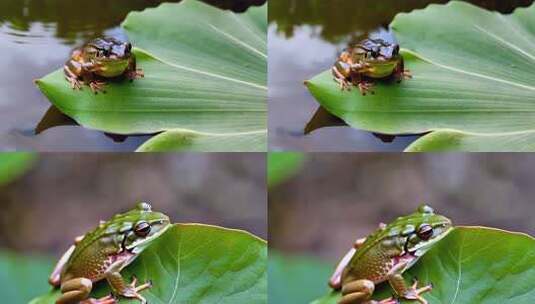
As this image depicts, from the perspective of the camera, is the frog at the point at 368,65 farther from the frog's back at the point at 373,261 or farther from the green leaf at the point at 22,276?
the green leaf at the point at 22,276

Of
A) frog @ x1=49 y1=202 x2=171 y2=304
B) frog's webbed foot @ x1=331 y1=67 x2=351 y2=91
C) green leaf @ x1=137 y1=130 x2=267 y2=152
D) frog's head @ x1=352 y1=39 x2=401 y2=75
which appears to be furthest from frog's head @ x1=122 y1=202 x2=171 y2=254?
frog's head @ x1=352 y1=39 x2=401 y2=75

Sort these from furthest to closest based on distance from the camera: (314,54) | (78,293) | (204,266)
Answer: (314,54) → (204,266) → (78,293)

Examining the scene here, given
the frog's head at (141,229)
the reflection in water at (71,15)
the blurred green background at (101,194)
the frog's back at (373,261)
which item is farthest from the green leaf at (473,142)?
the frog's head at (141,229)

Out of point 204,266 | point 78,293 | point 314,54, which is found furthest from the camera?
point 314,54

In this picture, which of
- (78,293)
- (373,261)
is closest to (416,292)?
(373,261)

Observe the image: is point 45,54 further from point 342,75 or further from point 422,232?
point 422,232

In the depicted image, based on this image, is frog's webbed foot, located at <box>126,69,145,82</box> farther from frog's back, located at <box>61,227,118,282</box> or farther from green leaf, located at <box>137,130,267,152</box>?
frog's back, located at <box>61,227,118,282</box>
